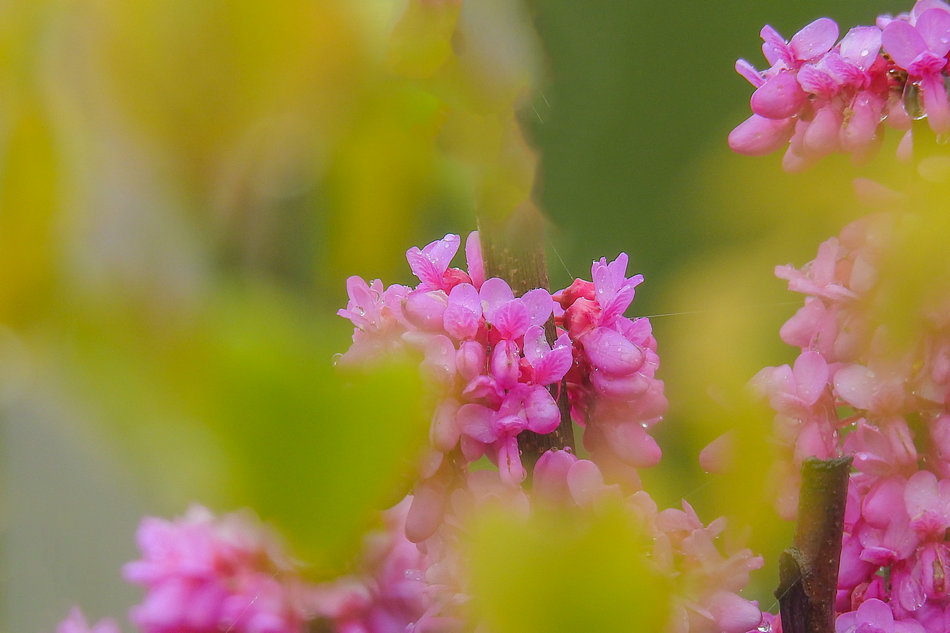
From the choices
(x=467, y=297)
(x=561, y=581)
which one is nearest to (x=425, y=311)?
(x=467, y=297)

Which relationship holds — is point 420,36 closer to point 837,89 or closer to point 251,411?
point 251,411

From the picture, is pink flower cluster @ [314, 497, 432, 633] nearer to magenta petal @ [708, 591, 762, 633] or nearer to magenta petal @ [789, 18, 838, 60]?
magenta petal @ [708, 591, 762, 633]

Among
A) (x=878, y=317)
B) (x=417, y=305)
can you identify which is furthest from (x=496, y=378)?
(x=878, y=317)

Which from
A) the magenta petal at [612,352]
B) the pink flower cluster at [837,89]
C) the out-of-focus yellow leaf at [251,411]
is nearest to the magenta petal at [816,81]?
the pink flower cluster at [837,89]

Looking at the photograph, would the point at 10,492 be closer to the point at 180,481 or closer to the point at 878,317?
the point at 180,481

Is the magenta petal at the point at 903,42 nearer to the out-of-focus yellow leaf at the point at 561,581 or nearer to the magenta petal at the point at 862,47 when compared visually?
the magenta petal at the point at 862,47

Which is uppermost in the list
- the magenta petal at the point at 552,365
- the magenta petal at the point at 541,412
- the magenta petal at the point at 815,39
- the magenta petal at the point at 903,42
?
the magenta petal at the point at 815,39
